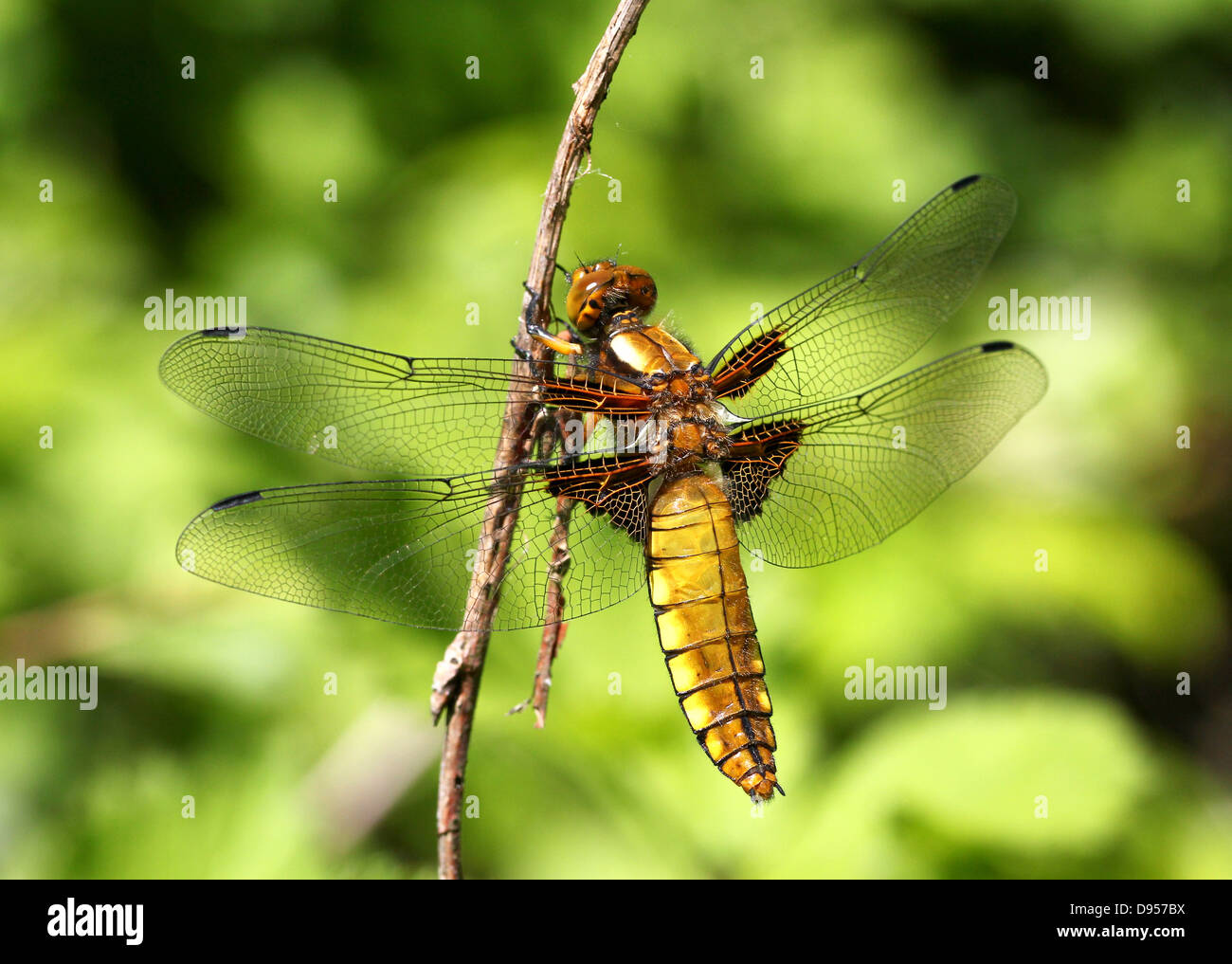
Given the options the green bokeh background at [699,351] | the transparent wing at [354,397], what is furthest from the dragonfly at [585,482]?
the green bokeh background at [699,351]

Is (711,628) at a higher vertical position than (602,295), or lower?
lower

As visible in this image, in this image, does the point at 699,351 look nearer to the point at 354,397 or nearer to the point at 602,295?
the point at 602,295

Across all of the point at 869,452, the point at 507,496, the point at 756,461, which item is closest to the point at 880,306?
the point at 869,452

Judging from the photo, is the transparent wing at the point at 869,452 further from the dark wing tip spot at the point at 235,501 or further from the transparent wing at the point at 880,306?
Answer: the dark wing tip spot at the point at 235,501

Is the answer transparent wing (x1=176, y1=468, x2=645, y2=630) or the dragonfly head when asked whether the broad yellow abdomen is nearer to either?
transparent wing (x1=176, y1=468, x2=645, y2=630)

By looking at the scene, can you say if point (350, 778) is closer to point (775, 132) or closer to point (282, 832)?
point (282, 832)
